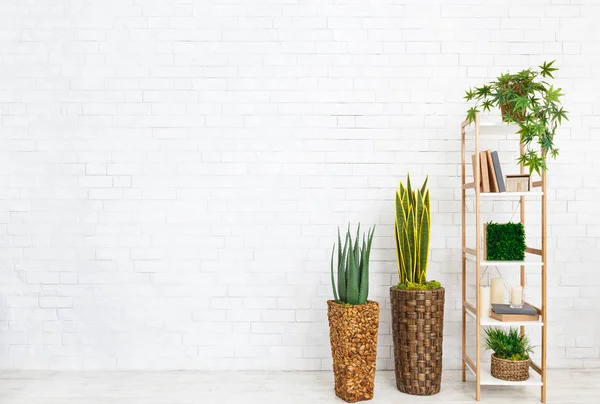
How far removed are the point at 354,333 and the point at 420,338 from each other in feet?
1.27

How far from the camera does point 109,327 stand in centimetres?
335

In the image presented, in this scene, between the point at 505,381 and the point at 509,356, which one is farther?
the point at 509,356

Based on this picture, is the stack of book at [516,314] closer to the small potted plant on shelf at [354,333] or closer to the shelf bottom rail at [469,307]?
the shelf bottom rail at [469,307]

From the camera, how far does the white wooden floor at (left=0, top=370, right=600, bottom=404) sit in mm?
2773

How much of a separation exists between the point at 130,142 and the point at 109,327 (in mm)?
1263

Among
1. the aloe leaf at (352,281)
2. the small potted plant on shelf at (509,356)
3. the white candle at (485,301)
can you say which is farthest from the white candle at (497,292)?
the aloe leaf at (352,281)

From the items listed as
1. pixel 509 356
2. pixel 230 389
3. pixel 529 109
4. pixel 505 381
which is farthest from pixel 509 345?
pixel 230 389

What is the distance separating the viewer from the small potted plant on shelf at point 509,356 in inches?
109

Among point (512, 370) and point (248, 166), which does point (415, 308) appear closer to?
point (512, 370)

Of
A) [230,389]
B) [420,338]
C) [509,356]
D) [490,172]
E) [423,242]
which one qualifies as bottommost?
[230,389]

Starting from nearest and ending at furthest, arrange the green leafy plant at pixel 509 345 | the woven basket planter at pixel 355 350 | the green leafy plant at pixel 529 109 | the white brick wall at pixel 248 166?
the green leafy plant at pixel 529 109 < the woven basket planter at pixel 355 350 < the green leafy plant at pixel 509 345 < the white brick wall at pixel 248 166

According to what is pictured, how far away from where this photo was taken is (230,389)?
2.96 meters

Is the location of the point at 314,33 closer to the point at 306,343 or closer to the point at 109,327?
the point at 306,343

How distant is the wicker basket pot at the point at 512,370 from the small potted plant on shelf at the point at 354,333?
73cm
